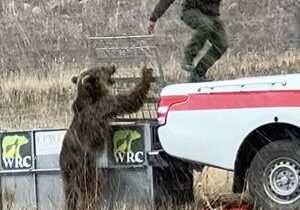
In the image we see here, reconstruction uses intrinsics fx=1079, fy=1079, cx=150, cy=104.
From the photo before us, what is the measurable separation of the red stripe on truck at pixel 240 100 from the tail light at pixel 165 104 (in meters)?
0.04

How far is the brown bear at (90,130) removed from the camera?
9.88 m

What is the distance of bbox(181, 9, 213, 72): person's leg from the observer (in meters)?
11.9

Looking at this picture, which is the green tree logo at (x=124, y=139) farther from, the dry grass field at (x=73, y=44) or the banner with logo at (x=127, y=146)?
the dry grass field at (x=73, y=44)

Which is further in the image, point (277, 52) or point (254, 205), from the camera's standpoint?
point (277, 52)

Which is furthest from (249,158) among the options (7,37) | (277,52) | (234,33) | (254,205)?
(7,37)

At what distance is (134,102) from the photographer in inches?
395

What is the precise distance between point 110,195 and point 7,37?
789 inches

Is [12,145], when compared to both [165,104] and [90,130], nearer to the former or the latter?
[90,130]

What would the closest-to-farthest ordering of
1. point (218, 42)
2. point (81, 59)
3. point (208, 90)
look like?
point (208, 90) < point (218, 42) < point (81, 59)

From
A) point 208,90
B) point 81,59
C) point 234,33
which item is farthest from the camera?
point 234,33

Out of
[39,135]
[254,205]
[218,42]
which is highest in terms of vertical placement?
[218,42]

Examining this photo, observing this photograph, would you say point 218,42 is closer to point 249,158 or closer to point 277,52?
point 249,158

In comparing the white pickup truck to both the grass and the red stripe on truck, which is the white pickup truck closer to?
the red stripe on truck

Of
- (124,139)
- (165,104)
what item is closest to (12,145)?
(124,139)
